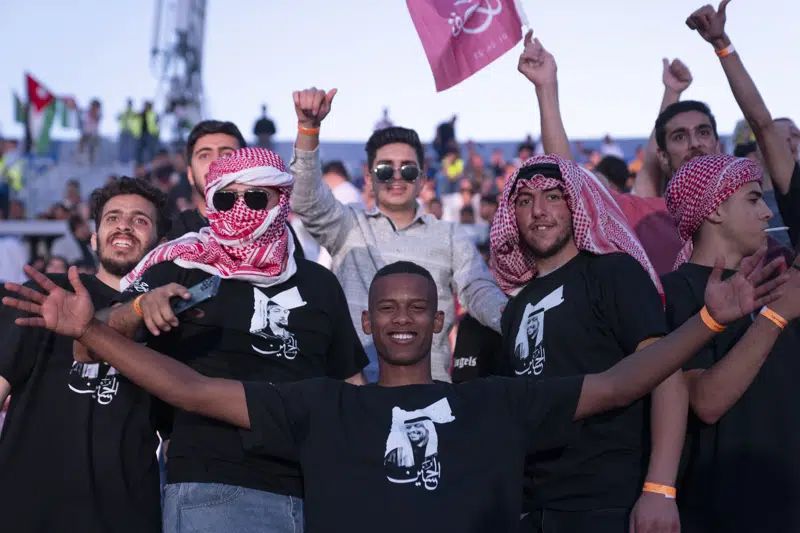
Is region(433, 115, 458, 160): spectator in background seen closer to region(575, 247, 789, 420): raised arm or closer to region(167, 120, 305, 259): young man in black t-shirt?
region(167, 120, 305, 259): young man in black t-shirt

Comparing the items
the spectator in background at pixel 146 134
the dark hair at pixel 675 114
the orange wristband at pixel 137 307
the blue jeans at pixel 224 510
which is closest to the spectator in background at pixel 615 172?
the dark hair at pixel 675 114

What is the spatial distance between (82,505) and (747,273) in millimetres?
2687

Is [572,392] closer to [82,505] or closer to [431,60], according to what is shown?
[82,505]

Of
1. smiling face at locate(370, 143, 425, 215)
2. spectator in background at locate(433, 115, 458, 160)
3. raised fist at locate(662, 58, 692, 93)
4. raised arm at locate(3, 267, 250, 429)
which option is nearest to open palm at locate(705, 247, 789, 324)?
raised arm at locate(3, 267, 250, 429)

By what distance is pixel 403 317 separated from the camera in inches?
163

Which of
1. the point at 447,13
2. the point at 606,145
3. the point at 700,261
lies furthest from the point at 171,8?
the point at 700,261

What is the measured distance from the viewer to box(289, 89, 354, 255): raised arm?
5.43 metres

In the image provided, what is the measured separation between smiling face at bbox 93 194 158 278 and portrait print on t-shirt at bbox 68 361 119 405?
0.54 meters

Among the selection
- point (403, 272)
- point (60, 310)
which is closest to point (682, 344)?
point (403, 272)

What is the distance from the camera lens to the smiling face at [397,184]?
20.3 feet

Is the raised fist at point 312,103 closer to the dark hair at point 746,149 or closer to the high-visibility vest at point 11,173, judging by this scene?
the dark hair at point 746,149

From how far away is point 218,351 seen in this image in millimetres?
4402

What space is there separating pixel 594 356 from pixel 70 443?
2.12 m

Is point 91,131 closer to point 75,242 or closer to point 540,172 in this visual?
point 75,242
